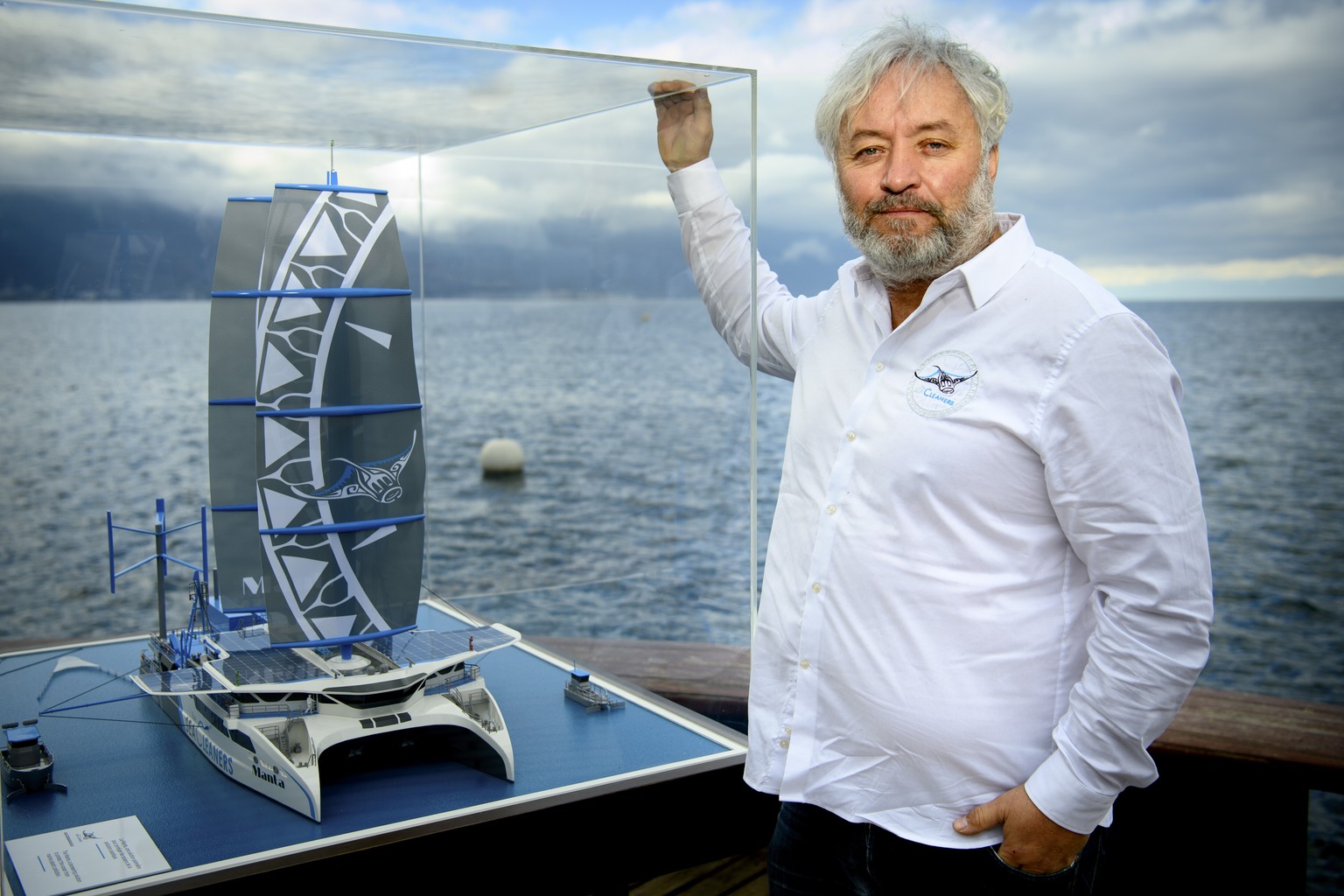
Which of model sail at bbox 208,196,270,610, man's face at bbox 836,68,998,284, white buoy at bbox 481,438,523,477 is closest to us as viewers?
man's face at bbox 836,68,998,284

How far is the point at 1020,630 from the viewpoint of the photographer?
198cm

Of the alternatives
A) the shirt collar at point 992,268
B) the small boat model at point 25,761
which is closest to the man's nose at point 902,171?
the shirt collar at point 992,268

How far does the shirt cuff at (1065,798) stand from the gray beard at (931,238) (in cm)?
83

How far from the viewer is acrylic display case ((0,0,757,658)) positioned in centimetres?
286

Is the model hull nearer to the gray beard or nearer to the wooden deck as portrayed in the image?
the wooden deck

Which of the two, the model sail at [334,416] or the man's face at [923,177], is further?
the model sail at [334,416]

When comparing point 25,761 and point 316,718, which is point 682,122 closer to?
point 316,718

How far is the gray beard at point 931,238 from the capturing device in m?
2.05

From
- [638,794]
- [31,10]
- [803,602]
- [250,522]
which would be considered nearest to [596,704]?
[638,794]

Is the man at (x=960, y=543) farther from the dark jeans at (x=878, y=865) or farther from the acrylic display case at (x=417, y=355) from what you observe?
the acrylic display case at (x=417, y=355)

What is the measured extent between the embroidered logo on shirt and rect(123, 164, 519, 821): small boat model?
149cm

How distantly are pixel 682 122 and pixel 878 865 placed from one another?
77.5 inches

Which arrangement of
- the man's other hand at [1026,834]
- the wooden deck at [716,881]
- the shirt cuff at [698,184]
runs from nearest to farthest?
the man's other hand at [1026,834] → the shirt cuff at [698,184] → the wooden deck at [716,881]

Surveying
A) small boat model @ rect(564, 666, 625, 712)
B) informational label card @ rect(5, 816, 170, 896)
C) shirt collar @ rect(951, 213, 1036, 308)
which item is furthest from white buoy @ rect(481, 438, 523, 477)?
shirt collar @ rect(951, 213, 1036, 308)
